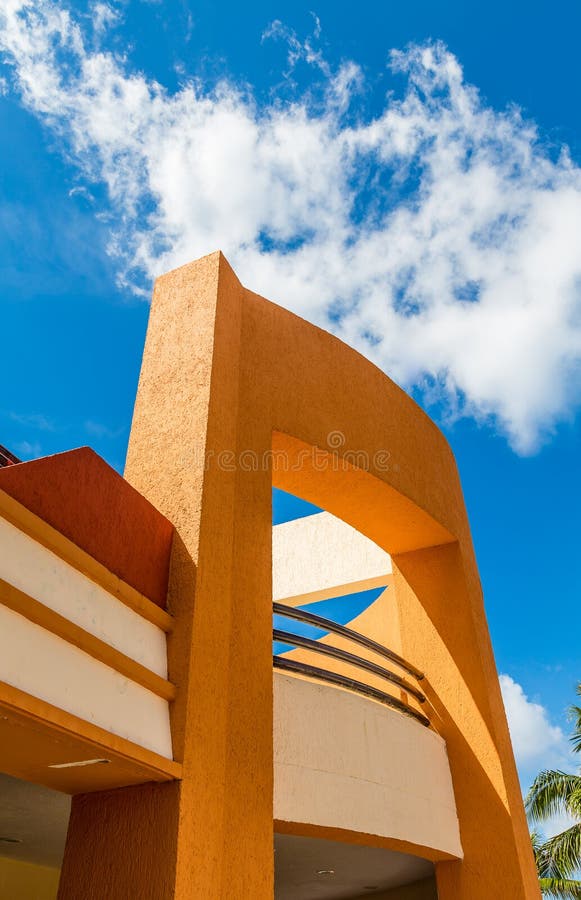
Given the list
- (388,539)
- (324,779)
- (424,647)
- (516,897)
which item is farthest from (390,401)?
(516,897)

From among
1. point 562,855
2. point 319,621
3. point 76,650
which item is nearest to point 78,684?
point 76,650

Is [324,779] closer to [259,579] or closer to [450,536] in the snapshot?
[259,579]

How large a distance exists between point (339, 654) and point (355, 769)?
0.80 meters

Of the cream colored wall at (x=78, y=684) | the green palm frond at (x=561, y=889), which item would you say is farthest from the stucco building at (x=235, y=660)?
the green palm frond at (x=561, y=889)

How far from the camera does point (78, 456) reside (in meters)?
3.92

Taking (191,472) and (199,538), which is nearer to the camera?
(199,538)

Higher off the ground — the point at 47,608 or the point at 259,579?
the point at 259,579

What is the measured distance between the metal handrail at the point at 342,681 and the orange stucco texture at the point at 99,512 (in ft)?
3.91

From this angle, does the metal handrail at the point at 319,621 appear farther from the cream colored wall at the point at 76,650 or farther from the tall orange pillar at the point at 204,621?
the cream colored wall at the point at 76,650

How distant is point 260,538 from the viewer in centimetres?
517

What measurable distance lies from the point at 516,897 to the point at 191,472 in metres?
4.27

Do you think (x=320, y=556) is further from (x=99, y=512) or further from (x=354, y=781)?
(x=99, y=512)

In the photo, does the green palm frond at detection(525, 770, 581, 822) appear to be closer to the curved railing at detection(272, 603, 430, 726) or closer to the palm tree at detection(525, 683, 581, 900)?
the palm tree at detection(525, 683, 581, 900)

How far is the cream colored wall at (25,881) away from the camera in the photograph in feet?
21.7
